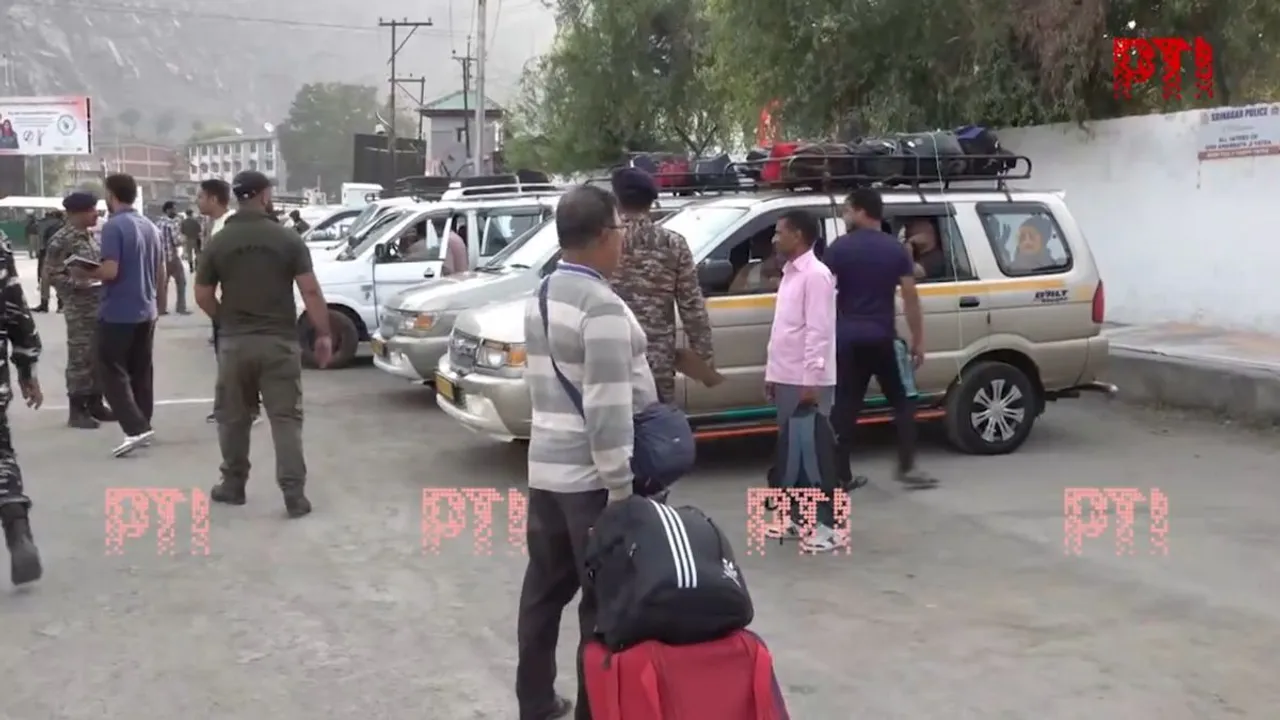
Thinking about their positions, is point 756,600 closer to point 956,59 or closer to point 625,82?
point 956,59

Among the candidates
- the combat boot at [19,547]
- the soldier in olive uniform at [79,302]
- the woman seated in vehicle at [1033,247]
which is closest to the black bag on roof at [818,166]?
the woman seated in vehicle at [1033,247]

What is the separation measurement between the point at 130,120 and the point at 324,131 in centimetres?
6599

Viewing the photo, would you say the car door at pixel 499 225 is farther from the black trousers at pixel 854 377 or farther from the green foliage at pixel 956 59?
the black trousers at pixel 854 377

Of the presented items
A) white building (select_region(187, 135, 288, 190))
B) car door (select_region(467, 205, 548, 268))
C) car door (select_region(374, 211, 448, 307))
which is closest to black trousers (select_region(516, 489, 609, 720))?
car door (select_region(467, 205, 548, 268))

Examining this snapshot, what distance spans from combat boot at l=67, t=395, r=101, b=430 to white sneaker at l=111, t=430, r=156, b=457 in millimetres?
1188

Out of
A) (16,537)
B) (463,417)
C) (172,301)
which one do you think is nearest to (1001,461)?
(463,417)

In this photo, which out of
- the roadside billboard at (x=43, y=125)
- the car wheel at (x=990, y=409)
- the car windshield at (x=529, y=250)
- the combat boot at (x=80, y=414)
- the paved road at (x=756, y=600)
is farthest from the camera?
the roadside billboard at (x=43, y=125)

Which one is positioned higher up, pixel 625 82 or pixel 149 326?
pixel 625 82

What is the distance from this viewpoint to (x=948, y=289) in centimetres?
869

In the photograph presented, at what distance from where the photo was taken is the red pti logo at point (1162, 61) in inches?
568

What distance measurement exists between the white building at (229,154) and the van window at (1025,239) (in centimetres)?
13569

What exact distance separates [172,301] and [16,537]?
20.0 metres

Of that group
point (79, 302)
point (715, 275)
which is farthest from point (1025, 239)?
point (79, 302)

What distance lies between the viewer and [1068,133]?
595 inches
